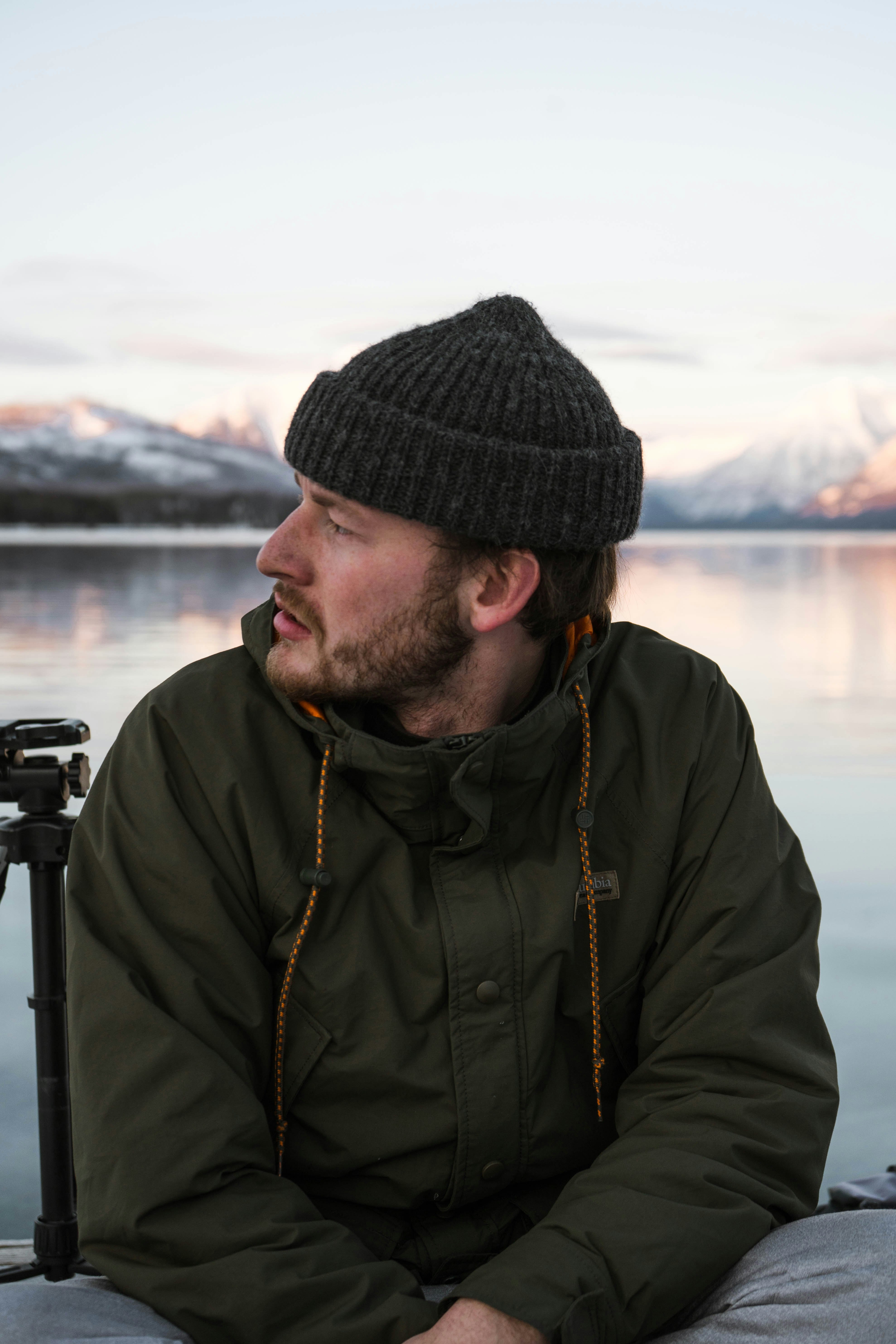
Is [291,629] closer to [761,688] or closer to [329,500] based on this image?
[329,500]

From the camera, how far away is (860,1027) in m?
2.78

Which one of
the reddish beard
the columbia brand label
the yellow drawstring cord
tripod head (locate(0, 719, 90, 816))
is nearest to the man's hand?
the yellow drawstring cord

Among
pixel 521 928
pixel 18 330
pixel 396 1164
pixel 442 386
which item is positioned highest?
pixel 18 330

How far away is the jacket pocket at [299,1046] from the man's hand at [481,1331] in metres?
0.28

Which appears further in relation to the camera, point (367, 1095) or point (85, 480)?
point (85, 480)

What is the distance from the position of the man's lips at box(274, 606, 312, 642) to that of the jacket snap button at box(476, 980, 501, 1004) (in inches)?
15.8

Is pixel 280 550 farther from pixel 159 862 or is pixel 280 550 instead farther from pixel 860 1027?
pixel 860 1027

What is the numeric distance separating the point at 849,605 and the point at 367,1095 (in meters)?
10.2

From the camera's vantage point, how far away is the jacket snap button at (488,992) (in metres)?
1.23

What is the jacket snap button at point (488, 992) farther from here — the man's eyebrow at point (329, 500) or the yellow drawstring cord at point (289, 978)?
the man's eyebrow at point (329, 500)

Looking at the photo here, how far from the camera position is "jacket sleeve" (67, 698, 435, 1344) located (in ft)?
3.53

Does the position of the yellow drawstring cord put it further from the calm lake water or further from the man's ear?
the calm lake water

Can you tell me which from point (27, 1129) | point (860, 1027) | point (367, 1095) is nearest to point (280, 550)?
point (367, 1095)

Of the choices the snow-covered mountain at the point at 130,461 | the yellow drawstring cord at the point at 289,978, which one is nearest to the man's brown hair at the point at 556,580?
the yellow drawstring cord at the point at 289,978
